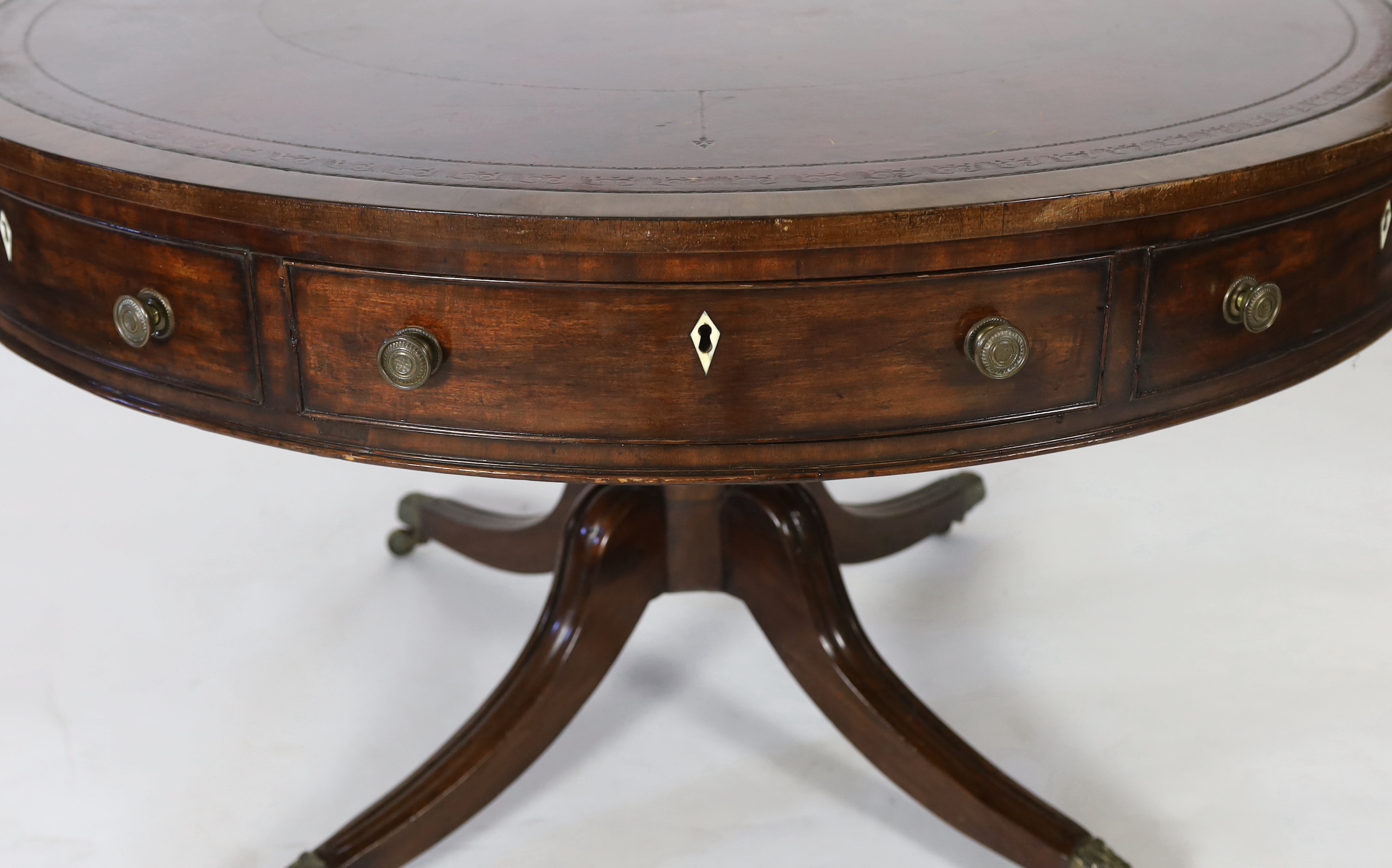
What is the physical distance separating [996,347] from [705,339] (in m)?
A: 0.24

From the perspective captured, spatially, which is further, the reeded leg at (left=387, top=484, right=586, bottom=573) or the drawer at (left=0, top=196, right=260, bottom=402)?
the reeded leg at (left=387, top=484, right=586, bottom=573)

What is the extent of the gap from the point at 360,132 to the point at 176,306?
225 millimetres

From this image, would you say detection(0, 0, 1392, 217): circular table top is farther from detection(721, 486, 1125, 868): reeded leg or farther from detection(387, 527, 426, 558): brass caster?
detection(387, 527, 426, 558): brass caster

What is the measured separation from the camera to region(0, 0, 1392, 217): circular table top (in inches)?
51.3

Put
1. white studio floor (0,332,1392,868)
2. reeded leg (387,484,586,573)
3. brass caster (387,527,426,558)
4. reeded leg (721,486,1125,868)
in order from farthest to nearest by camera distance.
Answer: brass caster (387,527,426,558) < reeded leg (387,484,586,573) < white studio floor (0,332,1392,868) < reeded leg (721,486,1125,868)

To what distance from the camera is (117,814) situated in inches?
81.7

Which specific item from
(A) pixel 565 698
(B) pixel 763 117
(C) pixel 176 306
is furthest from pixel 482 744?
(B) pixel 763 117

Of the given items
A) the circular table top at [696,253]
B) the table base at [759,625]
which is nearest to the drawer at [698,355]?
the circular table top at [696,253]

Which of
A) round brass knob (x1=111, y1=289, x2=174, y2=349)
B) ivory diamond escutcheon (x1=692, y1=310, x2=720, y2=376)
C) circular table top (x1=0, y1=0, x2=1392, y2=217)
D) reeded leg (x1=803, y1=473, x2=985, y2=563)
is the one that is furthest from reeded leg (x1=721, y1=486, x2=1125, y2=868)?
round brass knob (x1=111, y1=289, x2=174, y2=349)

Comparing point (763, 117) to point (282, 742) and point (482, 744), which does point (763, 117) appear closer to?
point (482, 744)

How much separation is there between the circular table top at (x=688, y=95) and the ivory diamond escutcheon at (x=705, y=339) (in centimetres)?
10

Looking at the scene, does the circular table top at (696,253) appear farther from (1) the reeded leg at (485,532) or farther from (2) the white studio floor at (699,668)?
(1) the reeded leg at (485,532)

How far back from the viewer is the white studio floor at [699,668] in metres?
2.05

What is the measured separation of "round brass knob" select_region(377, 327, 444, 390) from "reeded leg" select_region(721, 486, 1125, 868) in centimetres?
75
